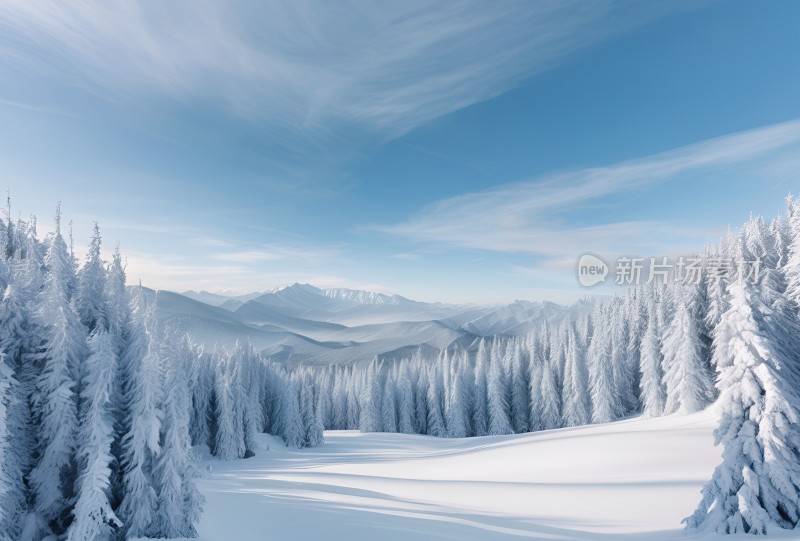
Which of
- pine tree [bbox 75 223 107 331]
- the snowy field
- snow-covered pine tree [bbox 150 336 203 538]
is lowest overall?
the snowy field

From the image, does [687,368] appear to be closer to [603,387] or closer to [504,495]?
[603,387]

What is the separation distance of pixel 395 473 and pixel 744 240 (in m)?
40.5

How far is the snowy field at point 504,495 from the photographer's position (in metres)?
13.8

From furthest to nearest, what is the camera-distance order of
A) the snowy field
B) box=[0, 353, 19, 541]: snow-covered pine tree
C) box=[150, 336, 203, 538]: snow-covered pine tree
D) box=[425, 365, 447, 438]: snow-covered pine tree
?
1. box=[425, 365, 447, 438]: snow-covered pine tree
2. the snowy field
3. box=[150, 336, 203, 538]: snow-covered pine tree
4. box=[0, 353, 19, 541]: snow-covered pine tree

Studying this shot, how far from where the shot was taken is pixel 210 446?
42.8 metres

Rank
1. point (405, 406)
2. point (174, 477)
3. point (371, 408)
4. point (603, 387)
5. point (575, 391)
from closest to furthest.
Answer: point (174, 477)
point (603, 387)
point (575, 391)
point (371, 408)
point (405, 406)

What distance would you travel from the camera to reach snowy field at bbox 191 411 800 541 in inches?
545

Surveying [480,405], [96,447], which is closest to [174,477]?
[96,447]

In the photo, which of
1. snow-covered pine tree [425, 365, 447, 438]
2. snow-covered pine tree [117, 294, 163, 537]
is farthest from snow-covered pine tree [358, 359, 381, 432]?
snow-covered pine tree [117, 294, 163, 537]

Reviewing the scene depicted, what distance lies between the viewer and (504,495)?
18969 mm

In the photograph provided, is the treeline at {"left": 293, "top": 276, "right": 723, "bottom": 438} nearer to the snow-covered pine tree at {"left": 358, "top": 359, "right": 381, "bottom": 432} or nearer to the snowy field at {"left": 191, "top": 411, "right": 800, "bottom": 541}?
the snow-covered pine tree at {"left": 358, "top": 359, "right": 381, "bottom": 432}

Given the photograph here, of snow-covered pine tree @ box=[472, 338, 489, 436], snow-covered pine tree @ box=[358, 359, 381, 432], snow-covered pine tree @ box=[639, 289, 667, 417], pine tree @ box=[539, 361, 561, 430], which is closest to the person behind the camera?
snow-covered pine tree @ box=[639, 289, 667, 417]

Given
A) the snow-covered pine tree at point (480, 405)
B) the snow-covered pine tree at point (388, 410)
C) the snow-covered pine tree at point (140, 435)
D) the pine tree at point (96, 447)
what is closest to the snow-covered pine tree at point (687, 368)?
the snow-covered pine tree at point (480, 405)

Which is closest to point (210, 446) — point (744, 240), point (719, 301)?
point (719, 301)
